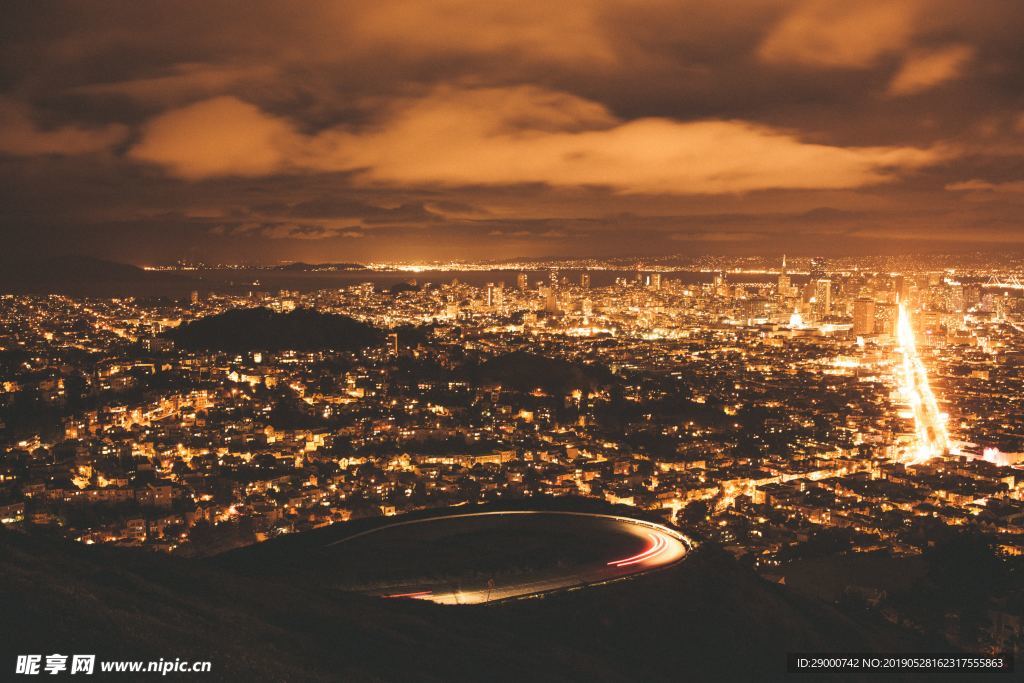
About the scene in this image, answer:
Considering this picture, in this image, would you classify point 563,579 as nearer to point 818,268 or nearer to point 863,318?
point 863,318

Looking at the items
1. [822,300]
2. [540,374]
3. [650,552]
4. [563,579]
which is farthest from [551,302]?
[563,579]

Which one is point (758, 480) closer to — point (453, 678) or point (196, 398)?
point (453, 678)

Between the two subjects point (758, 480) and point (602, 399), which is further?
point (602, 399)

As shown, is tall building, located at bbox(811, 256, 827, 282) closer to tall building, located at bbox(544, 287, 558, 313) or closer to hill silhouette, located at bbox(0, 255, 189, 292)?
tall building, located at bbox(544, 287, 558, 313)

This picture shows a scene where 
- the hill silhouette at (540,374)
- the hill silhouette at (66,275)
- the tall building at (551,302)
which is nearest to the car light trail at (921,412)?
the hill silhouette at (540,374)

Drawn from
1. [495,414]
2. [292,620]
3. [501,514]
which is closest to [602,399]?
[495,414]

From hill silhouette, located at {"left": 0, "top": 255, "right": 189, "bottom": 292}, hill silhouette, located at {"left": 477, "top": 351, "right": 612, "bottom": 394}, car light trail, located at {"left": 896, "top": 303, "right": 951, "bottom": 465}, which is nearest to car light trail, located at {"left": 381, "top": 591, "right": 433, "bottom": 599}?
car light trail, located at {"left": 896, "top": 303, "right": 951, "bottom": 465}
